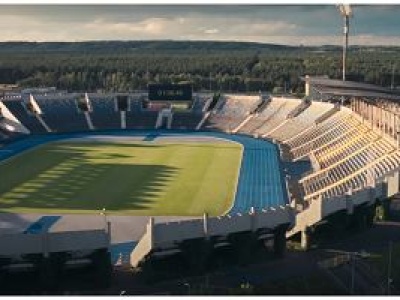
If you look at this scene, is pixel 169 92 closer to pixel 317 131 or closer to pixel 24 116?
pixel 24 116

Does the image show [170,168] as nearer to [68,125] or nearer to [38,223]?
[38,223]

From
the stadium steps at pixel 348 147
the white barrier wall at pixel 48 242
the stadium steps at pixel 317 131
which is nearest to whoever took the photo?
the white barrier wall at pixel 48 242

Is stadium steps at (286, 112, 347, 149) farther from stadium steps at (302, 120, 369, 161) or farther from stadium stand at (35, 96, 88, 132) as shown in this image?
stadium stand at (35, 96, 88, 132)

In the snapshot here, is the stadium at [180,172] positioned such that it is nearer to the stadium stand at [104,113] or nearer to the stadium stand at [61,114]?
the stadium stand at [61,114]

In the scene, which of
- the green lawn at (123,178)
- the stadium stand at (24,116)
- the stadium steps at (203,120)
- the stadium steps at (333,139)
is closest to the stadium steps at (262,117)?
the stadium steps at (203,120)

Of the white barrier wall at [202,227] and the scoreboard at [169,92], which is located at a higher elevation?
the scoreboard at [169,92]

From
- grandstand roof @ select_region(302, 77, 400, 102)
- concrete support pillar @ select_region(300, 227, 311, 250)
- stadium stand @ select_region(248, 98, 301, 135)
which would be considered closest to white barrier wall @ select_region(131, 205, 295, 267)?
concrete support pillar @ select_region(300, 227, 311, 250)

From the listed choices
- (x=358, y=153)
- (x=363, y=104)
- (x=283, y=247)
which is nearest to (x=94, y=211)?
(x=283, y=247)
